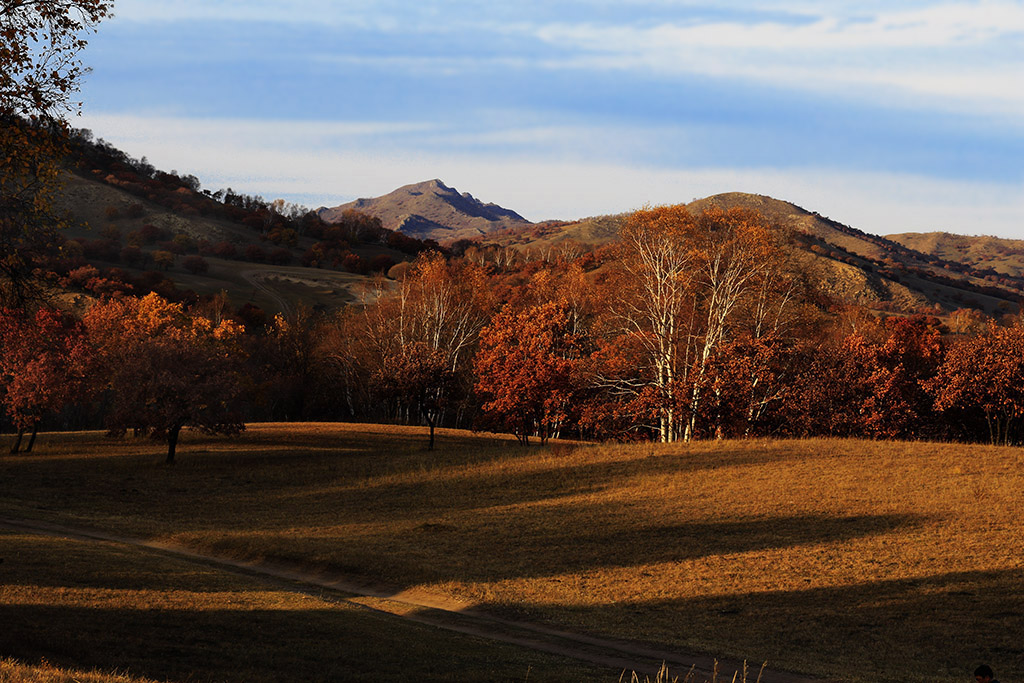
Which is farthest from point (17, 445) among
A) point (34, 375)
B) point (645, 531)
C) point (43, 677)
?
point (43, 677)

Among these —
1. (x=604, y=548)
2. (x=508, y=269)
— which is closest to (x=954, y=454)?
(x=604, y=548)

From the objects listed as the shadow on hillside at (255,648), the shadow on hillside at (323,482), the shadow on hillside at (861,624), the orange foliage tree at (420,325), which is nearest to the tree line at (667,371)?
the shadow on hillside at (323,482)

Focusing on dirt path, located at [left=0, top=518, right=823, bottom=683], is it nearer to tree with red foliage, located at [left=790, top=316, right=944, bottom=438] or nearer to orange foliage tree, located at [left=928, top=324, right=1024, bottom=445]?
tree with red foliage, located at [left=790, top=316, right=944, bottom=438]

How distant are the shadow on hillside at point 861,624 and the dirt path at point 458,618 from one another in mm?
854

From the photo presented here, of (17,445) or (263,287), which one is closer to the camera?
(17,445)

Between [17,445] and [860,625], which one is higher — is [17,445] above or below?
below

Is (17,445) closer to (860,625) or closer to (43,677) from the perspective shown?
(43,677)

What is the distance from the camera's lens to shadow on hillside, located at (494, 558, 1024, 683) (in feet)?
57.4

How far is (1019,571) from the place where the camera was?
23.6 m

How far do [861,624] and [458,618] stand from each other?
33.4 feet

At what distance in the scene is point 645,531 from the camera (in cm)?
3112

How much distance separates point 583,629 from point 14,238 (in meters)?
15.8

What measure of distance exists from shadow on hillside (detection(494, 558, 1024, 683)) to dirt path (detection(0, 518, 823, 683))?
33.6 inches

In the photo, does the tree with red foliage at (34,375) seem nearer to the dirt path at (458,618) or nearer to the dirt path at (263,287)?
the dirt path at (458,618)
